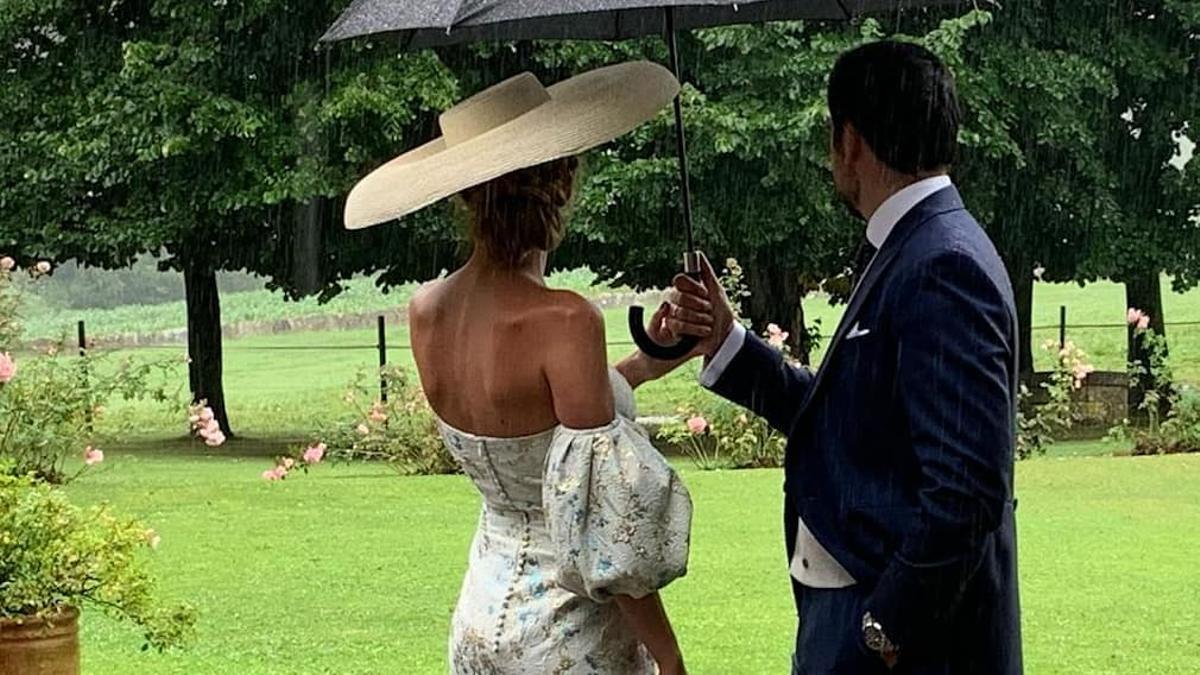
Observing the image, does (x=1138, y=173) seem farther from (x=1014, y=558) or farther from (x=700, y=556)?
(x=1014, y=558)

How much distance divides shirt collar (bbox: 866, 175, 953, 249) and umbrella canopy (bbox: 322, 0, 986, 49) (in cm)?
60

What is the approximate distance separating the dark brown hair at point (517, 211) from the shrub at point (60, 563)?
228cm

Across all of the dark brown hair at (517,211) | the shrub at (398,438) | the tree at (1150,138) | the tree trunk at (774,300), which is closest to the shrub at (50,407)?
the shrub at (398,438)

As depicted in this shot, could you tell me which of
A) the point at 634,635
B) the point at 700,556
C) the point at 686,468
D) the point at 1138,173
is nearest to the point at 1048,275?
the point at 1138,173

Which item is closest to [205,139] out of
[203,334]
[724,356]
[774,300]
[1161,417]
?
[203,334]

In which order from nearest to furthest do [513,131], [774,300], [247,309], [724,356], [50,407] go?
1. [513,131]
2. [724,356]
3. [50,407]
4. [774,300]
5. [247,309]

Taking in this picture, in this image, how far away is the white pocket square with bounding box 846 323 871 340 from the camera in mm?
2268

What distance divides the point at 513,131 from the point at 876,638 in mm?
861

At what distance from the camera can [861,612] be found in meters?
2.28

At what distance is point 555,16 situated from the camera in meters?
3.33

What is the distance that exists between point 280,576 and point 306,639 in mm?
1359

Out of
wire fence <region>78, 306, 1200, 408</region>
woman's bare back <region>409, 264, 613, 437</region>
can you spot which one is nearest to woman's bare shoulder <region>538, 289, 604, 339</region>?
woman's bare back <region>409, 264, 613, 437</region>

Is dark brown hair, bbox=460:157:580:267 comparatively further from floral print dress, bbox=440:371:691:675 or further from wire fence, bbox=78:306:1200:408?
wire fence, bbox=78:306:1200:408

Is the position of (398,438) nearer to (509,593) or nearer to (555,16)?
(555,16)
